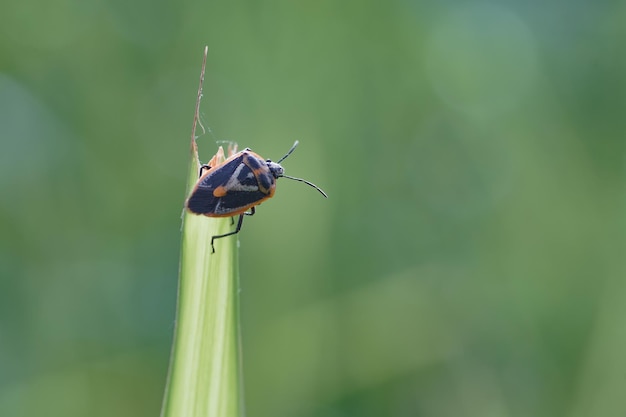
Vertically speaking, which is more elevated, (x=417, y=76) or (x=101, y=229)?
(x=417, y=76)

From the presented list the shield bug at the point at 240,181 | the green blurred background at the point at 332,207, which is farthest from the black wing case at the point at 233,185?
the green blurred background at the point at 332,207

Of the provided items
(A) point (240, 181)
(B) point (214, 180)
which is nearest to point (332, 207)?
(A) point (240, 181)

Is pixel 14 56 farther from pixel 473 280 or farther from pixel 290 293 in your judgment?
pixel 473 280

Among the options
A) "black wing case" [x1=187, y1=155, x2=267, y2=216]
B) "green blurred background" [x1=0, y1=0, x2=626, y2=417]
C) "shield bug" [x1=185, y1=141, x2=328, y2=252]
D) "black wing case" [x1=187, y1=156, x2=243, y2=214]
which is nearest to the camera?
"black wing case" [x1=187, y1=156, x2=243, y2=214]

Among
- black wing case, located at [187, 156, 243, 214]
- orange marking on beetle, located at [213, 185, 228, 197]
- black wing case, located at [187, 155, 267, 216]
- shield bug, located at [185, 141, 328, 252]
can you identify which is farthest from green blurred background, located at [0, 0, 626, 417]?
orange marking on beetle, located at [213, 185, 228, 197]

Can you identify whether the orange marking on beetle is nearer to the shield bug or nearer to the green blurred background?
the shield bug

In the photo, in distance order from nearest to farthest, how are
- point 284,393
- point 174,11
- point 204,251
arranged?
point 204,251 → point 284,393 → point 174,11

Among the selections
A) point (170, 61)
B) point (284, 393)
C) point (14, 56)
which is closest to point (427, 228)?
point (284, 393)

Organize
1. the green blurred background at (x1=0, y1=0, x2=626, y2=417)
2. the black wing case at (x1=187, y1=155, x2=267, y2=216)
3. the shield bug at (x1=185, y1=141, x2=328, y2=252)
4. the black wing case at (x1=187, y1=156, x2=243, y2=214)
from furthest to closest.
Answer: the green blurred background at (x1=0, y1=0, x2=626, y2=417)
the shield bug at (x1=185, y1=141, x2=328, y2=252)
the black wing case at (x1=187, y1=155, x2=267, y2=216)
the black wing case at (x1=187, y1=156, x2=243, y2=214)

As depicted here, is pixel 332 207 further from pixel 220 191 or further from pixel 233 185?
pixel 220 191

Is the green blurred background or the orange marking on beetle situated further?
the green blurred background
